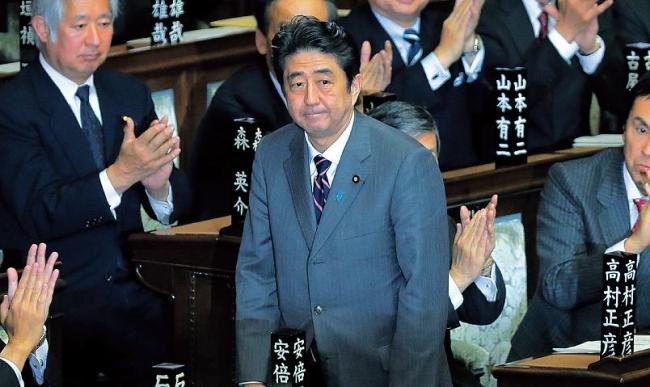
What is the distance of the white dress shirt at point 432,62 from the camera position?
4.51 m

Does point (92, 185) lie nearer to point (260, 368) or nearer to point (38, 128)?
point (38, 128)

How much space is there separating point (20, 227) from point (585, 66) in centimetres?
191

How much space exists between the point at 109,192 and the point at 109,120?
233 millimetres

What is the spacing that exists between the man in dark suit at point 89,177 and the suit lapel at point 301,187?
85 cm

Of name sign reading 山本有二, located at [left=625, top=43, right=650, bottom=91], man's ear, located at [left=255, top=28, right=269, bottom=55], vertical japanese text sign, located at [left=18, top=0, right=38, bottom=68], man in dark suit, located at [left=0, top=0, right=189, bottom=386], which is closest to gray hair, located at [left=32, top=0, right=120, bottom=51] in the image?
man in dark suit, located at [left=0, top=0, right=189, bottom=386]

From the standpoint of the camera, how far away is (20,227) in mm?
4012

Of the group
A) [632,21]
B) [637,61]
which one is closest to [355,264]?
[637,61]

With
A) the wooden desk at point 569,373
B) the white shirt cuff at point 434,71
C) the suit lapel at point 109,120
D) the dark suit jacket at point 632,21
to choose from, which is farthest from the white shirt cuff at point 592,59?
the wooden desk at point 569,373

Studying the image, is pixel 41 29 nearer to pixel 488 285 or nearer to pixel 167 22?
pixel 167 22

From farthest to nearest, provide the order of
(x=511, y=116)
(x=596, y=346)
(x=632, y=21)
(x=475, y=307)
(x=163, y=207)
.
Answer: (x=632, y=21) → (x=511, y=116) → (x=163, y=207) → (x=475, y=307) → (x=596, y=346)

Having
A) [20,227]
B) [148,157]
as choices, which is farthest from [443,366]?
[20,227]

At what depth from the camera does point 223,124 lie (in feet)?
14.7

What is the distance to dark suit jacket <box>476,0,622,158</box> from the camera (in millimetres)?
4734

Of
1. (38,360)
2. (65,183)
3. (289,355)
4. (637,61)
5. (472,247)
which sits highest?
(637,61)
